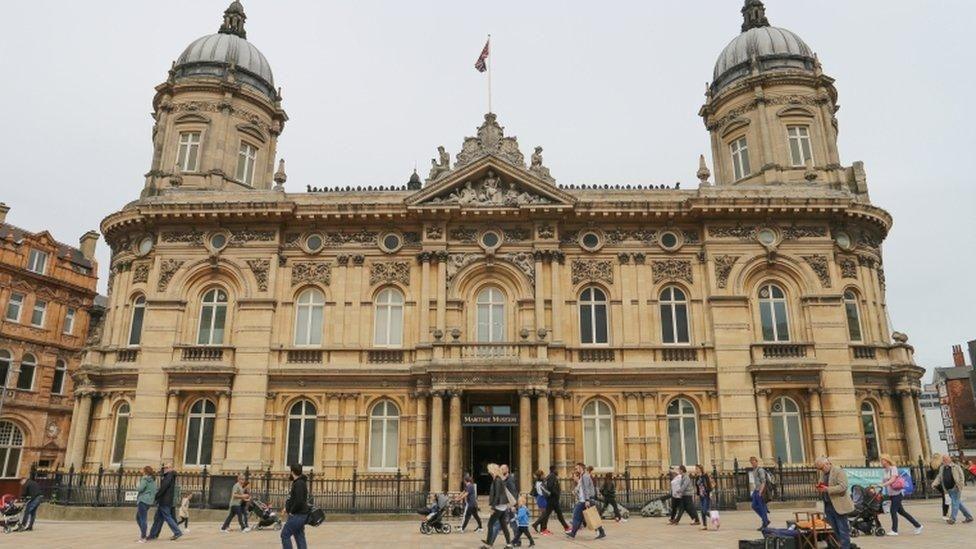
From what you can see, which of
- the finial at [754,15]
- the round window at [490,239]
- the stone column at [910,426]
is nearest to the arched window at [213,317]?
the round window at [490,239]

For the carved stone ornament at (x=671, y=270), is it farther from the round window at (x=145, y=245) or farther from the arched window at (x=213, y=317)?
the round window at (x=145, y=245)

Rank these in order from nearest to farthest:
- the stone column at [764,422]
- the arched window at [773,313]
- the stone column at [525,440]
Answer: the stone column at [525,440]
the stone column at [764,422]
the arched window at [773,313]

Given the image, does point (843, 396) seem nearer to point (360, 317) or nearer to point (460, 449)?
point (460, 449)

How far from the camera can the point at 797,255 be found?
92.6 feet

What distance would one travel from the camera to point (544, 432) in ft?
83.4

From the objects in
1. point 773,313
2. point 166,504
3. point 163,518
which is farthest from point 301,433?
point 773,313

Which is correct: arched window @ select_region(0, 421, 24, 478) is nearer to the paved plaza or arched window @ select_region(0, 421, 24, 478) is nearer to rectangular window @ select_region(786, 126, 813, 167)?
the paved plaza

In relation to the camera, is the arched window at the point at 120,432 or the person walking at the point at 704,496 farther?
the arched window at the point at 120,432

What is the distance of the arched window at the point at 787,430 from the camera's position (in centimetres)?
2623

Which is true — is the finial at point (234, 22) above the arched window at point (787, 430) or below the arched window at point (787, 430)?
above

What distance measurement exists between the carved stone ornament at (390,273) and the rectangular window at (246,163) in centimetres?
985

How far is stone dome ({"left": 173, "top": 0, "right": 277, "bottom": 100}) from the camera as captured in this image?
33.6 meters

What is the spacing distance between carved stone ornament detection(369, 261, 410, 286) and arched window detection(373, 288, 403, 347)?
0.50 metres

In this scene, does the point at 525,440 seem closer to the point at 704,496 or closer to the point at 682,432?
the point at 682,432
